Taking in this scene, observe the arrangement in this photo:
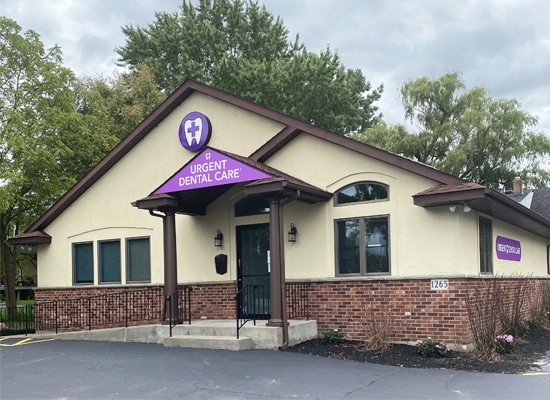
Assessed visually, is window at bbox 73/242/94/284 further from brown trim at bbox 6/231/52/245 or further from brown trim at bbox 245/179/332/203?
brown trim at bbox 245/179/332/203

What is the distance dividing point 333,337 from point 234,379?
3.56 m

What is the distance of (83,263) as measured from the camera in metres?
16.2

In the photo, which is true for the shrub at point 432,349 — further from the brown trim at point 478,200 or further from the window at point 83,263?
the window at point 83,263

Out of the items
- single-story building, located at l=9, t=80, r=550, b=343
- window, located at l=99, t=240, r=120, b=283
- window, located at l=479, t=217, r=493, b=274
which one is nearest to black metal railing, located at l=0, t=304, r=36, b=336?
single-story building, located at l=9, t=80, r=550, b=343

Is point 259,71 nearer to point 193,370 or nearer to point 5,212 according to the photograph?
point 5,212

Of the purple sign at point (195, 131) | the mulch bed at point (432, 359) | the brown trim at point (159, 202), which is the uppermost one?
the purple sign at point (195, 131)

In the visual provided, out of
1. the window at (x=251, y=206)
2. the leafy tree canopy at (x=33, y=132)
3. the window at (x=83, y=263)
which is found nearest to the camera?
the window at (x=251, y=206)

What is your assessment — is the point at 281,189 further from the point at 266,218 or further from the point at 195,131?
the point at 195,131

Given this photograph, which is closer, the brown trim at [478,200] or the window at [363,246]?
the brown trim at [478,200]

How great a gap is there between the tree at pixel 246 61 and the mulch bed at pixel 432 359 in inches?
820

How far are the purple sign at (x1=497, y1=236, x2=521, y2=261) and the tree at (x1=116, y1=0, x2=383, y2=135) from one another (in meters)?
17.9

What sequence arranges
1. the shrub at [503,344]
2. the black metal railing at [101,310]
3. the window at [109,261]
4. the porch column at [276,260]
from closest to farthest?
A: the shrub at [503,344]
the porch column at [276,260]
the black metal railing at [101,310]
the window at [109,261]

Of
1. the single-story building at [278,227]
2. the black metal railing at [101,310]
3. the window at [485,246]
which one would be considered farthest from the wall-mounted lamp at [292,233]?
the window at [485,246]

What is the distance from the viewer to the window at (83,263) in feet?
52.3
